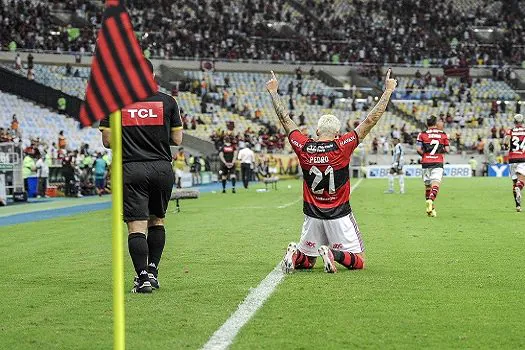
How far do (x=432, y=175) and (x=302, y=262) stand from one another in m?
11.5

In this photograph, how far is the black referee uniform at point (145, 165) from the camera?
28.2 feet

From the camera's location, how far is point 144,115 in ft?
28.8

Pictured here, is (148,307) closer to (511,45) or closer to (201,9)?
(201,9)

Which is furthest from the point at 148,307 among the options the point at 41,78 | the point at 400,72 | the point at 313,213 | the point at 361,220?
the point at 400,72

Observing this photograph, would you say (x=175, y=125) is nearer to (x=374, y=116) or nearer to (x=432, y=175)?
(x=374, y=116)

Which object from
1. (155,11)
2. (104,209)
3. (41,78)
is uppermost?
(155,11)

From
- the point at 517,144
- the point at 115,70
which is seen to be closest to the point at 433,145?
the point at 517,144

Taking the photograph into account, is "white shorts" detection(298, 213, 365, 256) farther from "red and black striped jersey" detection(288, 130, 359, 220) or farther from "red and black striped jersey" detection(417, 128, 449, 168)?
"red and black striped jersey" detection(417, 128, 449, 168)

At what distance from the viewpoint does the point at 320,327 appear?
22.2ft

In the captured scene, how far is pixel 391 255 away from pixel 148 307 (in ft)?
16.2

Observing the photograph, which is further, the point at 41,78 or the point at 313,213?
the point at 41,78

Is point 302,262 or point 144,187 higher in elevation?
point 144,187

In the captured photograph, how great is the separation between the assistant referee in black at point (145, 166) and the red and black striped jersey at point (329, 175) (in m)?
1.89

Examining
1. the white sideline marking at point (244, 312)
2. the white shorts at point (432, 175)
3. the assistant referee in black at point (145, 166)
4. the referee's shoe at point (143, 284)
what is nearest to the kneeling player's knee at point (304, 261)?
the white sideline marking at point (244, 312)
